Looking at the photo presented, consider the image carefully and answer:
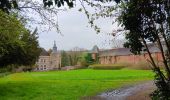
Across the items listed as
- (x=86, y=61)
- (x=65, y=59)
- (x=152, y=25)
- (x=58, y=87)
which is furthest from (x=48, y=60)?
(x=152, y=25)

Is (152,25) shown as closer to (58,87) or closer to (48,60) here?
(58,87)

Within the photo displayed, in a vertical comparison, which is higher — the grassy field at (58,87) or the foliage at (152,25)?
the foliage at (152,25)

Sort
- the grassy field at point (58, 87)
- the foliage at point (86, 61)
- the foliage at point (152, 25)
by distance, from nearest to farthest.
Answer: the foliage at point (152, 25) < the grassy field at point (58, 87) < the foliage at point (86, 61)

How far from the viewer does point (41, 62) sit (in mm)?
177000

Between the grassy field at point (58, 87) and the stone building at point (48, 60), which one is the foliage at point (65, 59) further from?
the grassy field at point (58, 87)

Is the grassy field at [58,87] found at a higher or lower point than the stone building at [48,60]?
lower

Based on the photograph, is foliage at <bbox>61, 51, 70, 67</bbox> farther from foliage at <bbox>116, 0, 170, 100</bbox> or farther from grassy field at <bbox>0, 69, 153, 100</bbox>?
foliage at <bbox>116, 0, 170, 100</bbox>

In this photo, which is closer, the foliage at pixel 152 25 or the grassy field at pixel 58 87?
the foliage at pixel 152 25

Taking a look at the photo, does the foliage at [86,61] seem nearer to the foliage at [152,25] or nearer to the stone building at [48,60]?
the stone building at [48,60]

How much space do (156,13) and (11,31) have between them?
53.2ft

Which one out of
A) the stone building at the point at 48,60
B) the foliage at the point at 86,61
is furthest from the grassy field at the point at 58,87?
the stone building at the point at 48,60

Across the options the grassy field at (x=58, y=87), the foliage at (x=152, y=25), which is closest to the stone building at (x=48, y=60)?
the grassy field at (x=58, y=87)

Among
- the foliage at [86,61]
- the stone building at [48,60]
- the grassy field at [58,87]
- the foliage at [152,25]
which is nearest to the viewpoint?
the foliage at [152,25]

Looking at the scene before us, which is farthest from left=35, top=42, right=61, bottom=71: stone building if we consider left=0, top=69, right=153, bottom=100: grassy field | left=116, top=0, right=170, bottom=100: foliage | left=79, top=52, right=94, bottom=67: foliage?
left=116, top=0, right=170, bottom=100: foliage
